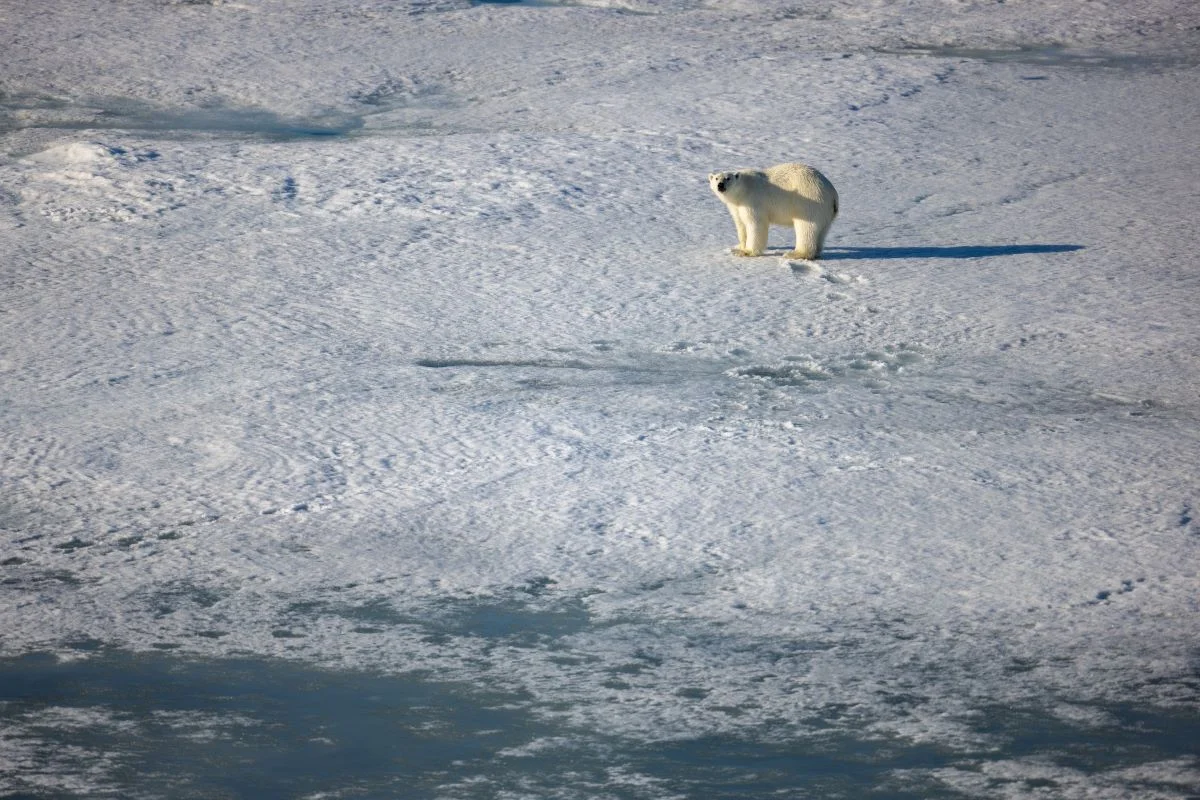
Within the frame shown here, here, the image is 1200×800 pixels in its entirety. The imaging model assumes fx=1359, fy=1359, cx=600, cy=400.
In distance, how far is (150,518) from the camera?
4.21 meters

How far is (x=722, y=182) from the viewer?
19.6 feet

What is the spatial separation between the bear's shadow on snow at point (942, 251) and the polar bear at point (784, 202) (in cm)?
17

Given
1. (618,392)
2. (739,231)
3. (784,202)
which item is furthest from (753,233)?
(618,392)

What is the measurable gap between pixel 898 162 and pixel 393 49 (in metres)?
3.90

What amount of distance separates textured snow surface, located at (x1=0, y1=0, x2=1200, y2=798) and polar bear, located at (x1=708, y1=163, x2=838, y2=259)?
0.63 ft

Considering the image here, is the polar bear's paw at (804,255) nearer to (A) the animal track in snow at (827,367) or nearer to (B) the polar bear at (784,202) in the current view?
(B) the polar bear at (784,202)

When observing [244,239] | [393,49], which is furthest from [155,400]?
[393,49]

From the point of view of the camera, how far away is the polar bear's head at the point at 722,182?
5941mm

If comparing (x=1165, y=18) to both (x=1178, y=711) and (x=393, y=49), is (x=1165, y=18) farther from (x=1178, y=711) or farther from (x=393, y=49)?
(x=1178, y=711)

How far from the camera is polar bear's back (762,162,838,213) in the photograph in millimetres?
6043

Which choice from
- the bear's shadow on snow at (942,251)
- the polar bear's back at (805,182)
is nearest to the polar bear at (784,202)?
the polar bear's back at (805,182)

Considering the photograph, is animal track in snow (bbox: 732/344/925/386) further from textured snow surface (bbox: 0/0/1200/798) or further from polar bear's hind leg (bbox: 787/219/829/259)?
polar bear's hind leg (bbox: 787/219/829/259)

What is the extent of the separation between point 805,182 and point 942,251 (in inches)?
30.8

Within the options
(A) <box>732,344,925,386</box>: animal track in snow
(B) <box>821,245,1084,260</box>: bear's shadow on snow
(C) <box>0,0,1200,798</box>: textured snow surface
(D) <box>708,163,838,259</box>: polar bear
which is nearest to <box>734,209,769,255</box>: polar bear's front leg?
(D) <box>708,163,838,259</box>: polar bear
